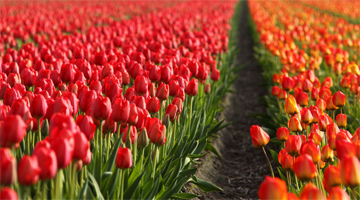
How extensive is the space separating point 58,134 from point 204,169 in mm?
2458

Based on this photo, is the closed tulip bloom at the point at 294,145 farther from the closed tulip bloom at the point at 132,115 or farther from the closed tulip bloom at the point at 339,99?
the closed tulip bloom at the point at 339,99

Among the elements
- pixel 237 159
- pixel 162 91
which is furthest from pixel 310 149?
pixel 237 159

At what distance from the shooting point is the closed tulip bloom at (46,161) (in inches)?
59.1

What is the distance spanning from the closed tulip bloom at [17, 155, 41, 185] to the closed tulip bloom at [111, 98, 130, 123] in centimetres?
69

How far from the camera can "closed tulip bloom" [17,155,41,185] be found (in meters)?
1.49

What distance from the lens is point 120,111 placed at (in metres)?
2.16

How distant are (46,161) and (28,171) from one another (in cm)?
7

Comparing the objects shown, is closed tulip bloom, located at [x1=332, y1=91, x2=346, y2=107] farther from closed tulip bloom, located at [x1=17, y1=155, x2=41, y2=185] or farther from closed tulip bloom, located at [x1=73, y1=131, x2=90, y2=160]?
closed tulip bloom, located at [x1=17, y1=155, x2=41, y2=185]

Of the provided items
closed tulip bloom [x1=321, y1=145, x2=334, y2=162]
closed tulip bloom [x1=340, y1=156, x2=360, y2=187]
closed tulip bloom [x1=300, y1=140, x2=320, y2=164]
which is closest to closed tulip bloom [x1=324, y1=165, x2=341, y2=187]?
closed tulip bloom [x1=340, y1=156, x2=360, y2=187]

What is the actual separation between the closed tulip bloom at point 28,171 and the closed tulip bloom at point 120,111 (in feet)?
2.28

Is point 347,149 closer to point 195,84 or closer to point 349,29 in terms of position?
point 195,84

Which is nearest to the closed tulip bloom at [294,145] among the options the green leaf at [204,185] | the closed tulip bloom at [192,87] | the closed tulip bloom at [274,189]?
the closed tulip bloom at [274,189]

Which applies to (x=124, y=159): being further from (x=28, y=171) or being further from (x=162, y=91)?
(x=162, y=91)

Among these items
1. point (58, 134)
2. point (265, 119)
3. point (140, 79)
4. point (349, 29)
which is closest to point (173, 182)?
point (140, 79)
